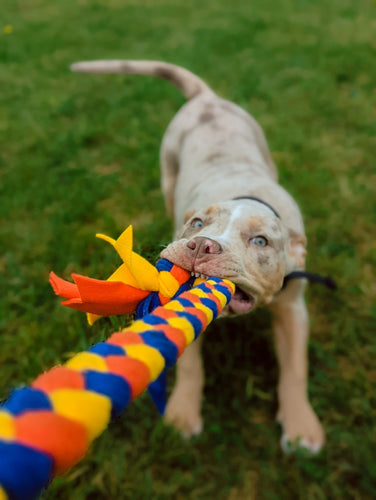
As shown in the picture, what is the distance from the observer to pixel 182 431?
2.08 metres

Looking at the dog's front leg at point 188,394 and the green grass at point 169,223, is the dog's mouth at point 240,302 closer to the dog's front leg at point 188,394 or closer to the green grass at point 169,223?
the green grass at point 169,223

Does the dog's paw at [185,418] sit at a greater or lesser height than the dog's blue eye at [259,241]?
lesser

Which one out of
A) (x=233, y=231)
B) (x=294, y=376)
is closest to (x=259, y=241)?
(x=233, y=231)

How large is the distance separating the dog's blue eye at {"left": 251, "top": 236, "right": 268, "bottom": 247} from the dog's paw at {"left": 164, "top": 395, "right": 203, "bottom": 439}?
0.99 m

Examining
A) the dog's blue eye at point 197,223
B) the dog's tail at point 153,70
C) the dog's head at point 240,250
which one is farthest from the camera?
the dog's tail at point 153,70

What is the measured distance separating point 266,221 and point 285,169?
214 cm

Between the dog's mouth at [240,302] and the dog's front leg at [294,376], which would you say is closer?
the dog's mouth at [240,302]

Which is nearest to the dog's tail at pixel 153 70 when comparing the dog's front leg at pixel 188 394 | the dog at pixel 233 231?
the dog at pixel 233 231

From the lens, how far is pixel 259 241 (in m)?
1.65

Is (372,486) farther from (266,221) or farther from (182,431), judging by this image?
(266,221)

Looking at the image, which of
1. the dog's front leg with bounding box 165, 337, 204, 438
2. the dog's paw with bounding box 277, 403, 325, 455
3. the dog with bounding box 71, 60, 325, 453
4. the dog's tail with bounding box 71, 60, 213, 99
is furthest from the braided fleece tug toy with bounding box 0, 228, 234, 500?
the dog's tail with bounding box 71, 60, 213, 99

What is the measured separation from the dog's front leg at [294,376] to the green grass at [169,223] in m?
0.09

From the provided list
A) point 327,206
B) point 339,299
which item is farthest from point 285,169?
point 339,299

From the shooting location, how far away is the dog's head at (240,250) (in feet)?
4.56
